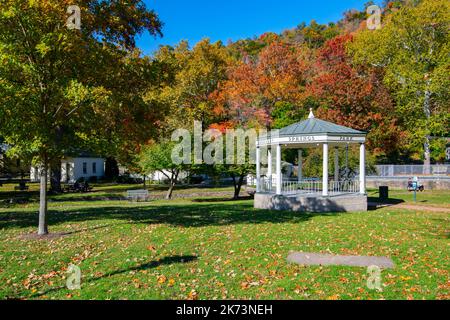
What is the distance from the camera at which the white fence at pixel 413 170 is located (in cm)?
3606

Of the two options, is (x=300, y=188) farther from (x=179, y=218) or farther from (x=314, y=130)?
(x=179, y=218)

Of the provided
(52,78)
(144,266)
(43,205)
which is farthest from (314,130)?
(144,266)

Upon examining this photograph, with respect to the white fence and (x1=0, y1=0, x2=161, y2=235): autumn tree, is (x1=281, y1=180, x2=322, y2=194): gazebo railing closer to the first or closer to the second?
(x1=0, y1=0, x2=161, y2=235): autumn tree

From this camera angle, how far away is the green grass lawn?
675cm

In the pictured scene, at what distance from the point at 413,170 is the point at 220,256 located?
34941 mm

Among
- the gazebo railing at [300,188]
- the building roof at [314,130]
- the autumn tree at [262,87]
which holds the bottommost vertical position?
the gazebo railing at [300,188]

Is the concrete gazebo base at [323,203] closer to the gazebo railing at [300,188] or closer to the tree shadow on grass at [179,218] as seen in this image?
the tree shadow on grass at [179,218]

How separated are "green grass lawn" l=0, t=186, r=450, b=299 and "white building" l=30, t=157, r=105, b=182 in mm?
34875

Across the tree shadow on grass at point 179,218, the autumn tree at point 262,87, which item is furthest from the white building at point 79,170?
the tree shadow on grass at point 179,218

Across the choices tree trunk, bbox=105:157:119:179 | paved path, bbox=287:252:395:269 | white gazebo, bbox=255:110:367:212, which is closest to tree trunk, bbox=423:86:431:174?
white gazebo, bbox=255:110:367:212

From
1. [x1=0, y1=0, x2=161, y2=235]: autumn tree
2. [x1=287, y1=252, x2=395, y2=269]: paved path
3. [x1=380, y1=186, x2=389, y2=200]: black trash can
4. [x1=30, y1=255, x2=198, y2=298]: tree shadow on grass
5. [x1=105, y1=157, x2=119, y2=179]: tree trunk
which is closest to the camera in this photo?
[x1=30, y1=255, x2=198, y2=298]: tree shadow on grass

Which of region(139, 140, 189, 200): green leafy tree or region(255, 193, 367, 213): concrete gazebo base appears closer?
region(255, 193, 367, 213): concrete gazebo base

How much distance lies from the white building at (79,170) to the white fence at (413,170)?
36027mm

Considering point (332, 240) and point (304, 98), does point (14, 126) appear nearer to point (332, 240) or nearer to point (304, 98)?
point (332, 240)
